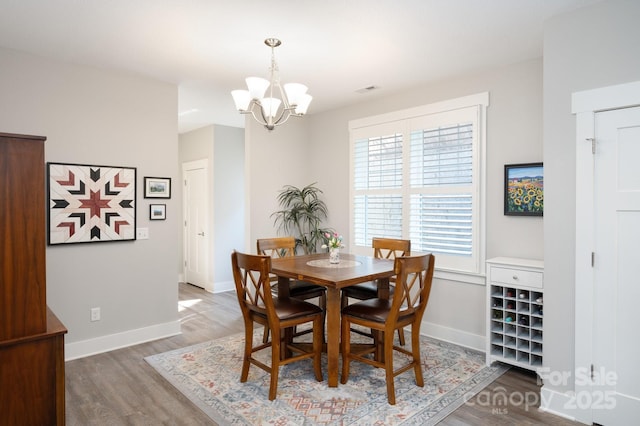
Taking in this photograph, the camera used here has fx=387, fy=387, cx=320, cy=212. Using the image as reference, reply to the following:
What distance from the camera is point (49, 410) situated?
197cm

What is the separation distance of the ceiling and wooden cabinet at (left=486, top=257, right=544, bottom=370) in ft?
5.94

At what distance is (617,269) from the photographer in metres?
2.39

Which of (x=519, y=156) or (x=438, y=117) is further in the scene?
(x=438, y=117)

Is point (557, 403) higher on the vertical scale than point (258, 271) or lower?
lower

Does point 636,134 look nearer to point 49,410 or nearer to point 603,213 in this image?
point 603,213

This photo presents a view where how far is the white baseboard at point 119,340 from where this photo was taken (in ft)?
11.5

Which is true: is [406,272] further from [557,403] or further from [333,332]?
[557,403]

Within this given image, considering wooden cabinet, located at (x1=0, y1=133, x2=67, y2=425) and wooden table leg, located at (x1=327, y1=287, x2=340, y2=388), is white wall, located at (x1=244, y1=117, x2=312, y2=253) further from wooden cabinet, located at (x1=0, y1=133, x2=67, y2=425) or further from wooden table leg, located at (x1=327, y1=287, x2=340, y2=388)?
wooden cabinet, located at (x1=0, y1=133, x2=67, y2=425)

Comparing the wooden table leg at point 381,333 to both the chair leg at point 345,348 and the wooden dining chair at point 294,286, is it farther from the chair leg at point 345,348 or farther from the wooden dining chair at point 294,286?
the wooden dining chair at point 294,286

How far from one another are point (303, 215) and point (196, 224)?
238 centimetres

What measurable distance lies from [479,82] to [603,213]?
1.84 m

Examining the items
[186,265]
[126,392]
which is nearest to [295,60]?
[126,392]

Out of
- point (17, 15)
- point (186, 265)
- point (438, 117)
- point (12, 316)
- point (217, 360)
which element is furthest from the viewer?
point (186, 265)

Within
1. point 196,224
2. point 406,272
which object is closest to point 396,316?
point 406,272
